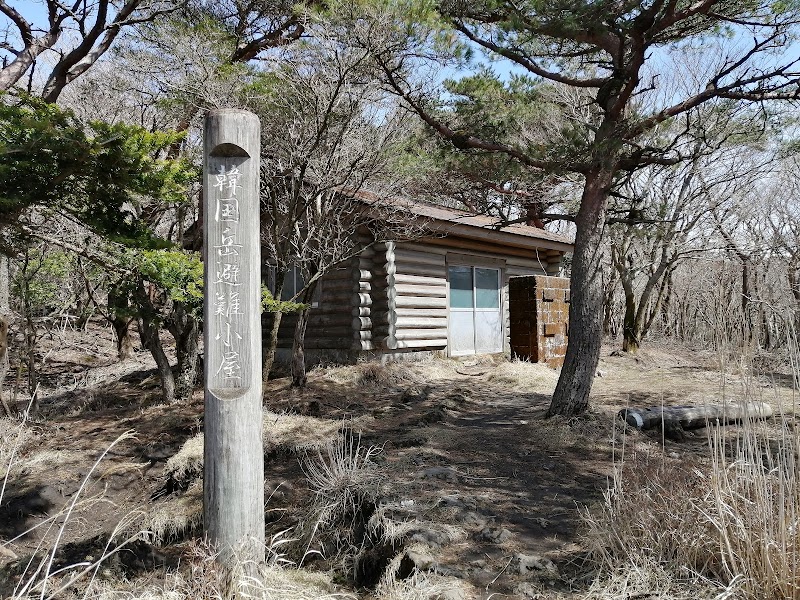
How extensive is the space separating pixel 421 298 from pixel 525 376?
261cm

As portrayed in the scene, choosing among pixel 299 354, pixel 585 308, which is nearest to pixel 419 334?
pixel 299 354

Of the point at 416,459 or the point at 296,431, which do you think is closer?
the point at 416,459

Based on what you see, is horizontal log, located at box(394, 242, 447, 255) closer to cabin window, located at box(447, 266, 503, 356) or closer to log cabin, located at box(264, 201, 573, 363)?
log cabin, located at box(264, 201, 573, 363)

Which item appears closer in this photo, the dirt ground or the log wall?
the dirt ground

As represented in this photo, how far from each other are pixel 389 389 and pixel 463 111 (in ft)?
15.8

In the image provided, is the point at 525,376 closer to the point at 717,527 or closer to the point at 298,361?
the point at 298,361

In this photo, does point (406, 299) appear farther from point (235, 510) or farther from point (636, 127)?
point (235, 510)

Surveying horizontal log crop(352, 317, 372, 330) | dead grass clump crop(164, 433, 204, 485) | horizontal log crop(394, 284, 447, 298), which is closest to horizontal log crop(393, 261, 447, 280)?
horizontal log crop(394, 284, 447, 298)

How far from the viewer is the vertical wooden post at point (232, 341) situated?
3295mm

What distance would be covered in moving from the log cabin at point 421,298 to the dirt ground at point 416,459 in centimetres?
65

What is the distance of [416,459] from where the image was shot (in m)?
5.76

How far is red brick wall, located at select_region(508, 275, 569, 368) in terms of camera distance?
42.9 ft

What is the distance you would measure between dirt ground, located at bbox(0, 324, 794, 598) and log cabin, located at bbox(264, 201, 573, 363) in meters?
0.65

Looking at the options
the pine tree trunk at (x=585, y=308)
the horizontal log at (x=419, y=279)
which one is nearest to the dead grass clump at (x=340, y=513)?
the pine tree trunk at (x=585, y=308)
